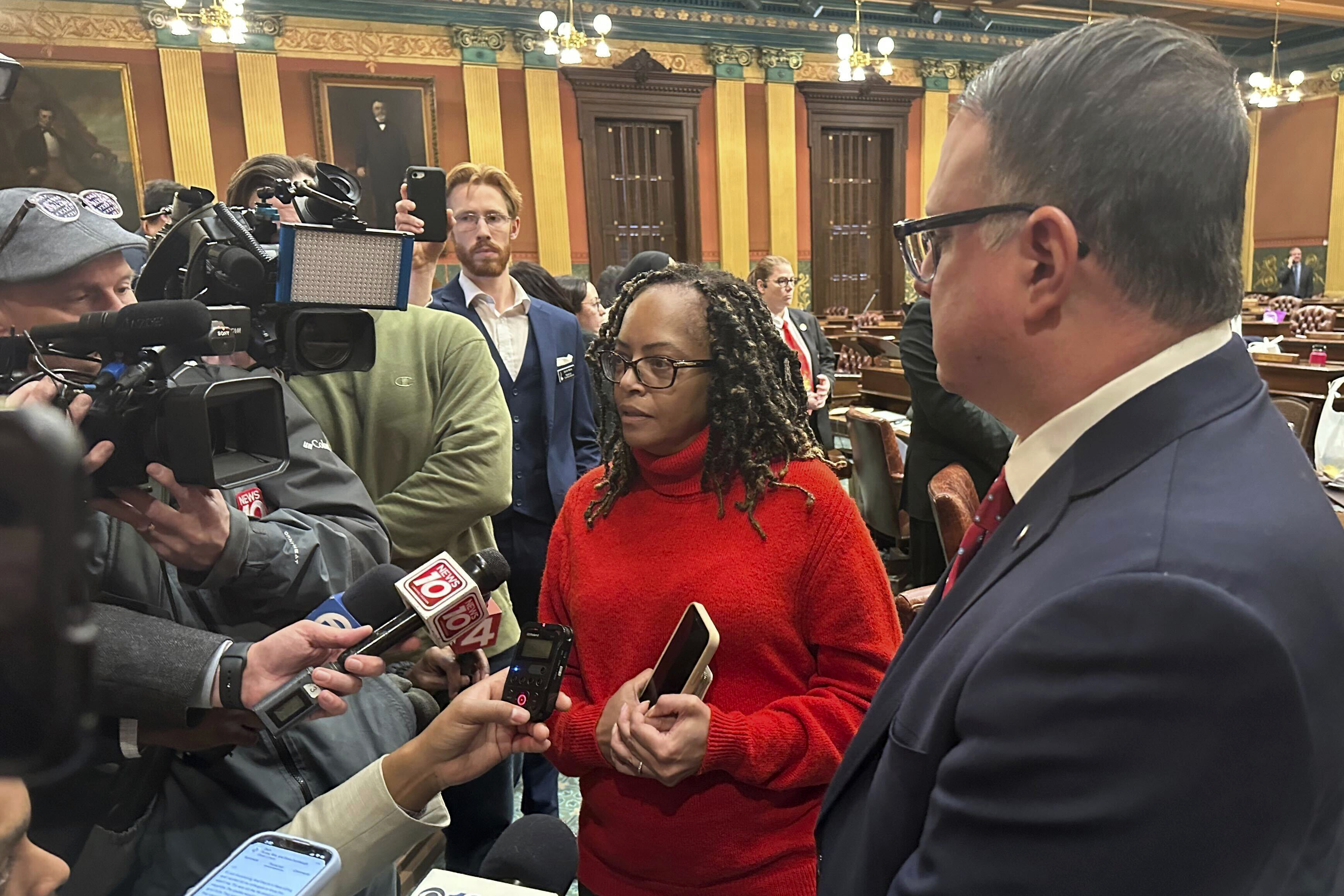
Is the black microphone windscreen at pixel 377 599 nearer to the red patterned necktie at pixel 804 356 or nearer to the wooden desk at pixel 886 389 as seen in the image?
the red patterned necktie at pixel 804 356

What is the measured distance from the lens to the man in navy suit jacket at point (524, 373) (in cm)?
250

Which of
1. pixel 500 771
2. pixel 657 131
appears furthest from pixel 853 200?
pixel 500 771

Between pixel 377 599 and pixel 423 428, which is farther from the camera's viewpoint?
pixel 423 428

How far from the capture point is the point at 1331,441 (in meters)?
2.87

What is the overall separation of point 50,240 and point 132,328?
0.34 metres

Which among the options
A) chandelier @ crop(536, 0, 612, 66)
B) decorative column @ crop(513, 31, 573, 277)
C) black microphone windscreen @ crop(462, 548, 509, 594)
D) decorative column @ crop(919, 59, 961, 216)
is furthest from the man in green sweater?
decorative column @ crop(919, 59, 961, 216)

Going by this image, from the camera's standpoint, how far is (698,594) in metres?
1.29

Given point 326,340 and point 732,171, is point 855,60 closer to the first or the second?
point 732,171

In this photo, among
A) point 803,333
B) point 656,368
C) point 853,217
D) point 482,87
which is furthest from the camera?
point 853,217

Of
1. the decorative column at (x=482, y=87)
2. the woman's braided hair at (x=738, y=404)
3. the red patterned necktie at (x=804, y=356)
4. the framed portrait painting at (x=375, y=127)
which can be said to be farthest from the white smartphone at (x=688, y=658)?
the decorative column at (x=482, y=87)

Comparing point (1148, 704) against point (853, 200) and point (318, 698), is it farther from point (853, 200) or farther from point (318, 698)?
point (853, 200)

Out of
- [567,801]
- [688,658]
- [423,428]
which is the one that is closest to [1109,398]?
[688,658]

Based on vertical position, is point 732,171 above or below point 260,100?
below

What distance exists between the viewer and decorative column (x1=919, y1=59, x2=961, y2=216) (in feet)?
40.2
